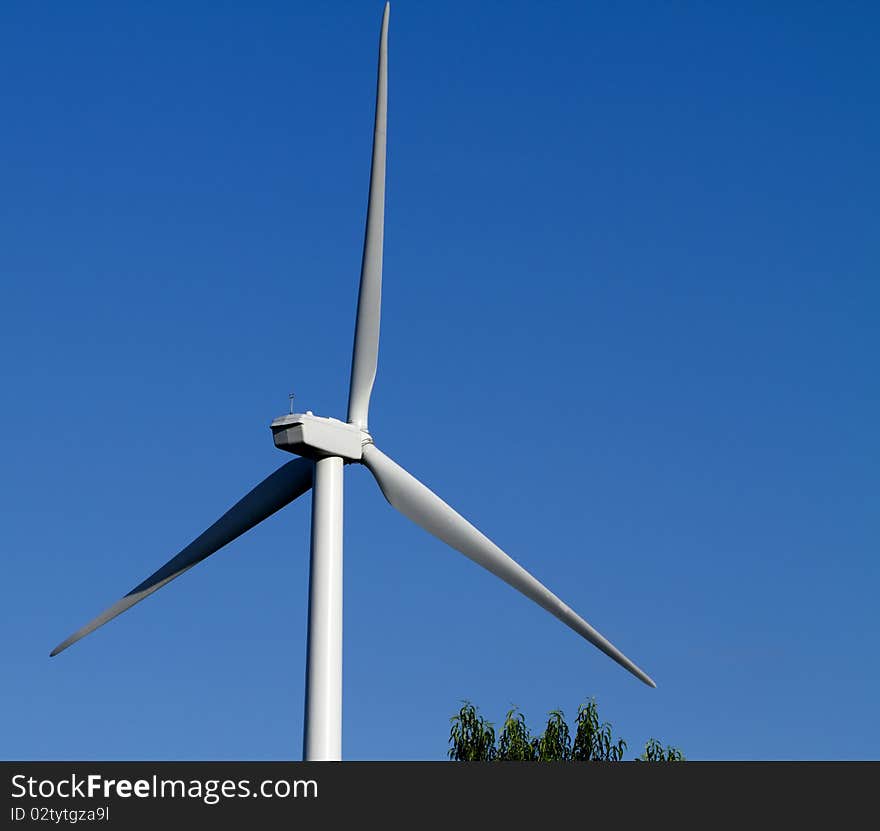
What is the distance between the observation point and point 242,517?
33.6m

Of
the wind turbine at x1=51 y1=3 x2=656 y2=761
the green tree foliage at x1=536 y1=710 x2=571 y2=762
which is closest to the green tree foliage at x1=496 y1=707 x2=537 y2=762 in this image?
the green tree foliage at x1=536 y1=710 x2=571 y2=762

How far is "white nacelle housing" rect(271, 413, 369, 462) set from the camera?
101ft

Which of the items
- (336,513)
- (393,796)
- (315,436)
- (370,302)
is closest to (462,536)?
(336,513)

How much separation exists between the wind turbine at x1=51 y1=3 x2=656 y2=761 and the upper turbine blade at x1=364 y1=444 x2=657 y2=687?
2cm

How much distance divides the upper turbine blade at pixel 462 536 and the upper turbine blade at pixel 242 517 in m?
1.55

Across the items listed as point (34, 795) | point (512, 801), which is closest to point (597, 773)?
point (512, 801)

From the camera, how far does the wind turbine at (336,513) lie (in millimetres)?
29781

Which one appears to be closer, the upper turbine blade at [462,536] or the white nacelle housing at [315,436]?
the white nacelle housing at [315,436]

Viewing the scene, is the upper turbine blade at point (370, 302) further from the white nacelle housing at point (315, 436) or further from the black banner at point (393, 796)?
the black banner at point (393, 796)

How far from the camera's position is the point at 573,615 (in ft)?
104

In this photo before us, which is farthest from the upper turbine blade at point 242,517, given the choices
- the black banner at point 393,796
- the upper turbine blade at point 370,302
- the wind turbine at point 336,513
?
the black banner at point 393,796

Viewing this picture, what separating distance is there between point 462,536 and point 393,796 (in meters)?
8.32

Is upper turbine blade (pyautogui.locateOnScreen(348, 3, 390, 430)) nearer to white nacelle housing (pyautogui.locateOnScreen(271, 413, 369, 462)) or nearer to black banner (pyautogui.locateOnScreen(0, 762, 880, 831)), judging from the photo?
white nacelle housing (pyautogui.locateOnScreen(271, 413, 369, 462))

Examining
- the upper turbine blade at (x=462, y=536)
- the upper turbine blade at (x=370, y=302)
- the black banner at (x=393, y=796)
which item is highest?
the upper turbine blade at (x=370, y=302)
